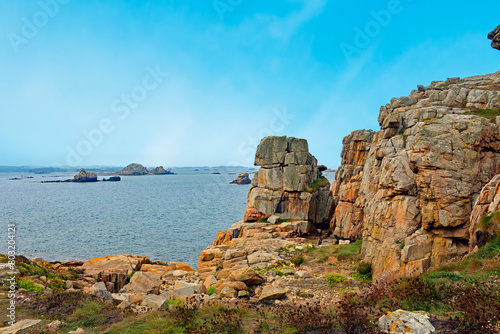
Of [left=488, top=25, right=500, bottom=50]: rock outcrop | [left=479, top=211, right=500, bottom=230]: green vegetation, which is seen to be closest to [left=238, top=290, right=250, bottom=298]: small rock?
[left=479, top=211, right=500, bottom=230]: green vegetation

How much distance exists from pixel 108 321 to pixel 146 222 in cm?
5191

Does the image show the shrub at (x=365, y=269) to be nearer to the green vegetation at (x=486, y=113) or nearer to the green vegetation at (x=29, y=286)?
the green vegetation at (x=486, y=113)

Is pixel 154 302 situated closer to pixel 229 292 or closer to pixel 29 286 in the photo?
pixel 229 292

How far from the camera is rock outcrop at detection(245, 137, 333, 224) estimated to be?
135 ft

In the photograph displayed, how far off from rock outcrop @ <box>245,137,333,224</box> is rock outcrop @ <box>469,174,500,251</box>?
2570 cm

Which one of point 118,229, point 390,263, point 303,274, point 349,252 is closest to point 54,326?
point 303,274

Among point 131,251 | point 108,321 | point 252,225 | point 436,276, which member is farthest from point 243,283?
point 131,251

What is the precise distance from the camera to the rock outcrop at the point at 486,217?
13289 mm

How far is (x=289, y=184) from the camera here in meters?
41.7

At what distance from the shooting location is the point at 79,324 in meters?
9.98

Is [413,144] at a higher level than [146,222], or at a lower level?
higher

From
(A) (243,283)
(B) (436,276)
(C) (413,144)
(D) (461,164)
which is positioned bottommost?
(A) (243,283)

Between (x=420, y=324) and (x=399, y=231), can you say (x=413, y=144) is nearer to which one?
(x=399, y=231)

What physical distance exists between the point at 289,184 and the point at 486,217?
28327 millimetres
